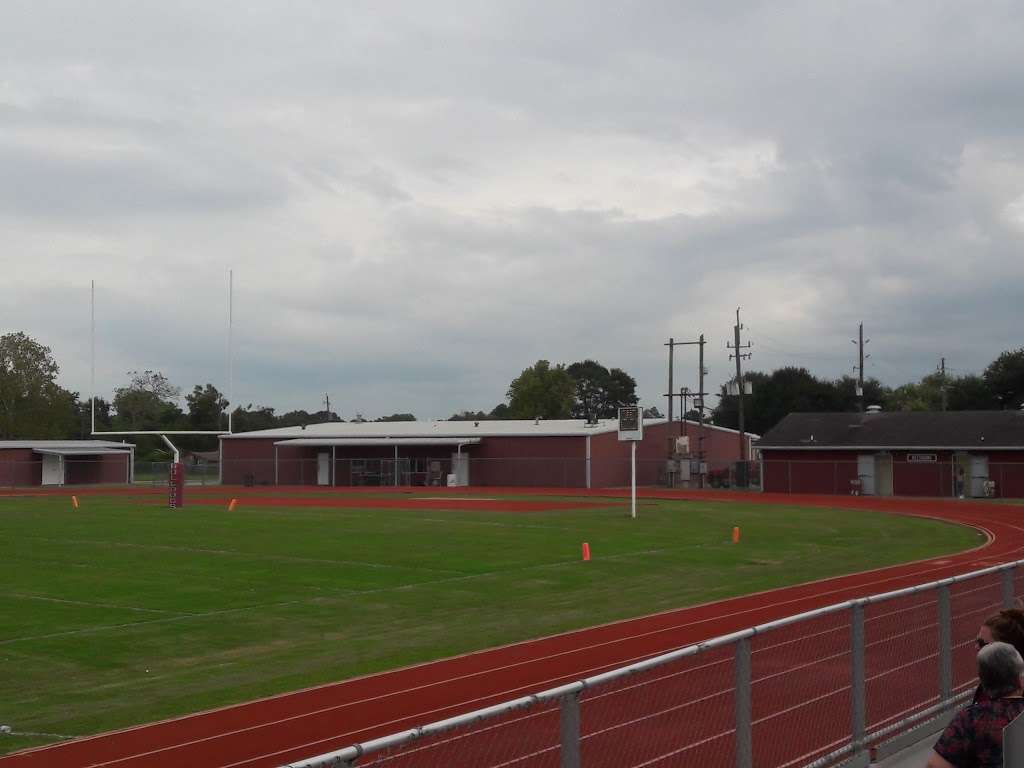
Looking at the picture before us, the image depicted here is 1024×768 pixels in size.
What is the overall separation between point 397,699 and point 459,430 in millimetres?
72607

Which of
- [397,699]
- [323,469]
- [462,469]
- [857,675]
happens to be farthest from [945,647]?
[323,469]

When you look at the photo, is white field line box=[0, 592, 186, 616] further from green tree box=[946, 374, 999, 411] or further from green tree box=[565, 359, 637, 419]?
green tree box=[565, 359, 637, 419]

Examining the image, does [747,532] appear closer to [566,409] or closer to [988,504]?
[988,504]

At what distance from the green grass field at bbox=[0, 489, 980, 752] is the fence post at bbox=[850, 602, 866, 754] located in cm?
791

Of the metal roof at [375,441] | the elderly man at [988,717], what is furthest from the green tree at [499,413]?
the elderly man at [988,717]

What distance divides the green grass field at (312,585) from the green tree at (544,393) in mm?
84320

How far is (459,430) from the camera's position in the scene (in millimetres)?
86562

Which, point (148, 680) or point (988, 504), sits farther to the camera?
point (988, 504)

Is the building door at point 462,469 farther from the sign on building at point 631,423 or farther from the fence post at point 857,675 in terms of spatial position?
the fence post at point 857,675

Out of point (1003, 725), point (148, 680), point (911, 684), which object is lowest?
point (148, 680)

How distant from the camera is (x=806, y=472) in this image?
69.4 metres

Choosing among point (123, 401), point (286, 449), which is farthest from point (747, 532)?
point (123, 401)

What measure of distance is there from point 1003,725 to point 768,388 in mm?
125535

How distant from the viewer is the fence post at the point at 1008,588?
40.8 feet
